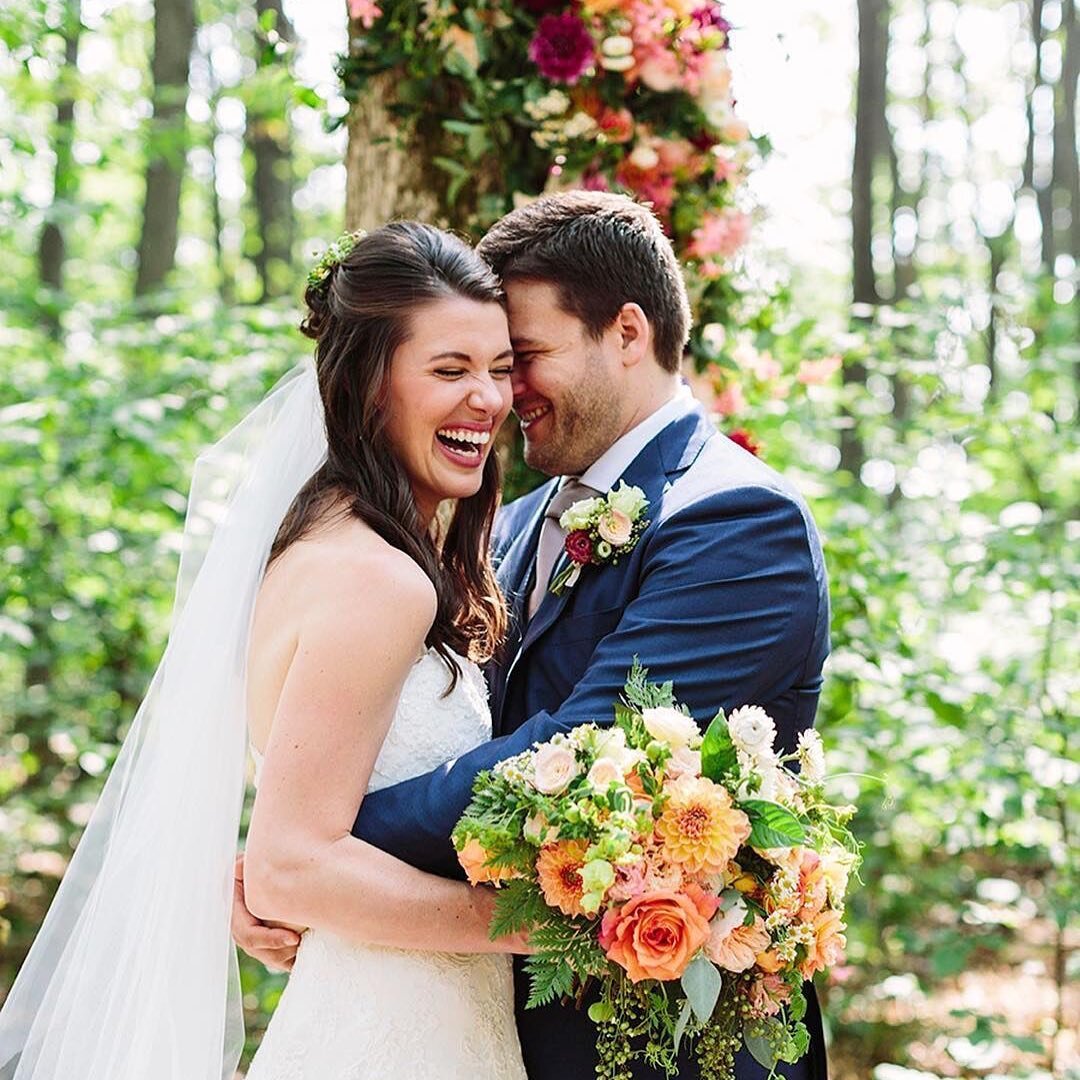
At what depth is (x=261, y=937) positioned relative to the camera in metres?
2.65

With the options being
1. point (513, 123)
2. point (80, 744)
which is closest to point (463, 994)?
point (513, 123)

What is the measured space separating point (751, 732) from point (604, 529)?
0.66m

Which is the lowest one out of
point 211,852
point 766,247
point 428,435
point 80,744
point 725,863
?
point 80,744

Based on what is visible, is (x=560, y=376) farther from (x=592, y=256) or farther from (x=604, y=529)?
(x=604, y=529)

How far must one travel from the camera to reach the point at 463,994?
2553 mm

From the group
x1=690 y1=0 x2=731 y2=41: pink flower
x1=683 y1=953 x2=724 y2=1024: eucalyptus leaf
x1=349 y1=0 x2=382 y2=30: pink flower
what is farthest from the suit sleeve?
x1=349 y1=0 x2=382 y2=30: pink flower

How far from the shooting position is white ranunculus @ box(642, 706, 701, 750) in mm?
2145

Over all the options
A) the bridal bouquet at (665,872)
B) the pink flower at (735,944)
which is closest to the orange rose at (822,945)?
the bridal bouquet at (665,872)

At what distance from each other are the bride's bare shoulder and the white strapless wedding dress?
247 millimetres

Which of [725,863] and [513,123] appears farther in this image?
[513,123]

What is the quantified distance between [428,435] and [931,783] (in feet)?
9.01

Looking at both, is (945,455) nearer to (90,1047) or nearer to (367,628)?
(367,628)

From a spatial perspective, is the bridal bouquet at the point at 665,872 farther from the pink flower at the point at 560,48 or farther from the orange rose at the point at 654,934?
the pink flower at the point at 560,48

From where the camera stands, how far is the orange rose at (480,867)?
2.12m
